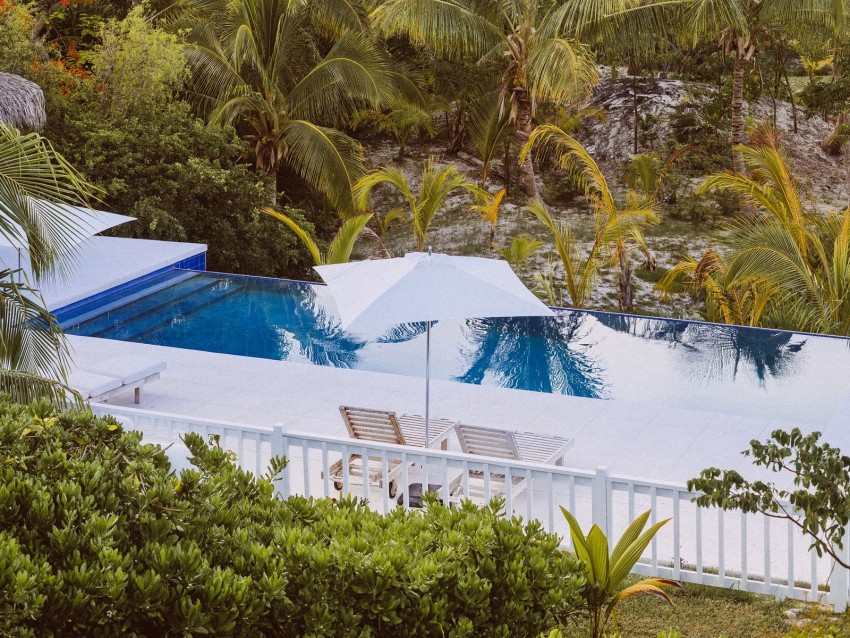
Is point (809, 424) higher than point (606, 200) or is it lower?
lower

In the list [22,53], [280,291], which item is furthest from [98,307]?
[22,53]

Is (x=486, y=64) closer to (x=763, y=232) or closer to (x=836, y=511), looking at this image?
(x=763, y=232)

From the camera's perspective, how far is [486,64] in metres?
20.0

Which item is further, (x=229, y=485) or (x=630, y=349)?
(x=630, y=349)

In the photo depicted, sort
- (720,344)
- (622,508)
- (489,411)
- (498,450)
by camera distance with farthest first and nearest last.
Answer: (720,344) → (489,411) → (498,450) → (622,508)

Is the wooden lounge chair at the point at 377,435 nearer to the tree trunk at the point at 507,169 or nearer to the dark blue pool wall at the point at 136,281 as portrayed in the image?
the dark blue pool wall at the point at 136,281

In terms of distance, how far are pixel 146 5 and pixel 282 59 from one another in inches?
135

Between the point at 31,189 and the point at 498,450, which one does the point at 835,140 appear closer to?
the point at 498,450

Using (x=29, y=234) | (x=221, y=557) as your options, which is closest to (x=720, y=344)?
(x=29, y=234)

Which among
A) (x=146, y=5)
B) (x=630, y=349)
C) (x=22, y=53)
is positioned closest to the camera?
(x=630, y=349)

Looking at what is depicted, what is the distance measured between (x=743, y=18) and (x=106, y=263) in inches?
381

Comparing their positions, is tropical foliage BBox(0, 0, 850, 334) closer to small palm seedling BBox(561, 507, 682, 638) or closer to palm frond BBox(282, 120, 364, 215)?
palm frond BBox(282, 120, 364, 215)

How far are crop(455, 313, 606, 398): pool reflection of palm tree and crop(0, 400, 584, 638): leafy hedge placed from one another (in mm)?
6369

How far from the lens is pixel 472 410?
886 centimetres
